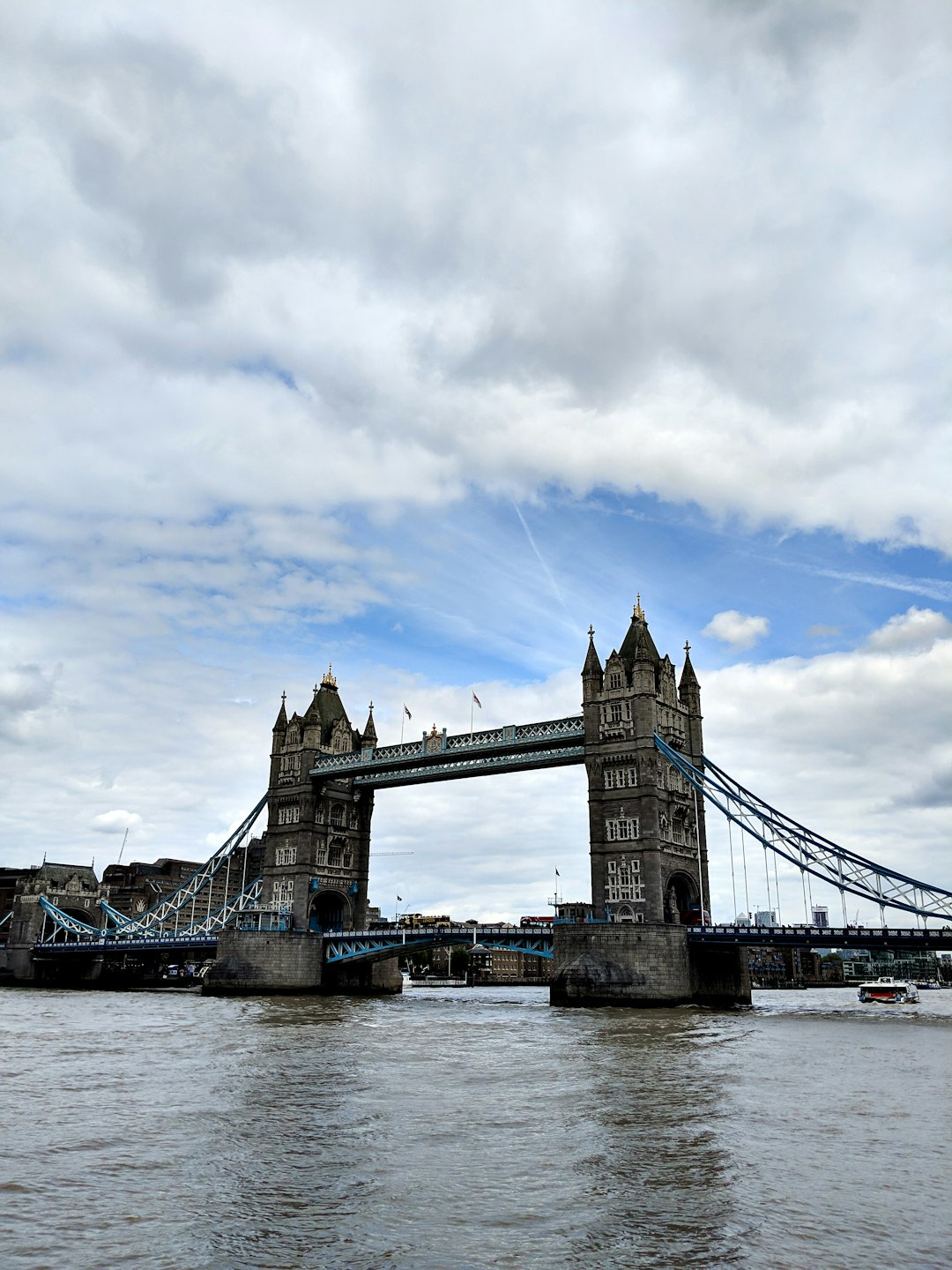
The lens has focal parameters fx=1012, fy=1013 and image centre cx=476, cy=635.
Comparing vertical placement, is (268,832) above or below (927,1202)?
above

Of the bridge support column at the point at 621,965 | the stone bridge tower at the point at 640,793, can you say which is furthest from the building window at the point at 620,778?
the bridge support column at the point at 621,965

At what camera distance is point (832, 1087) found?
1190 inches

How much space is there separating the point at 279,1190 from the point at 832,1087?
20.0 m

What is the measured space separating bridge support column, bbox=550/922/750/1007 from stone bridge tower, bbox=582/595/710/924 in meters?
4.77

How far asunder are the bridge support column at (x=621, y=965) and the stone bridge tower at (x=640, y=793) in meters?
4.77

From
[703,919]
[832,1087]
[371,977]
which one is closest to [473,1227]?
[832,1087]

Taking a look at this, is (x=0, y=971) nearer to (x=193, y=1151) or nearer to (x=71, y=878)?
(x=71, y=878)

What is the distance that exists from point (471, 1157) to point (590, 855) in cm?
6189

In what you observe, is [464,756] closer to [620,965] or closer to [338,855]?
[338,855]

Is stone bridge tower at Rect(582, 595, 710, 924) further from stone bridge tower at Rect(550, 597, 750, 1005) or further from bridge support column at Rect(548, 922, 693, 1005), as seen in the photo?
bridge support column at Rect(548, 922, 693, 1005)

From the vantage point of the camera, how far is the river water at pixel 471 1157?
1382 cm

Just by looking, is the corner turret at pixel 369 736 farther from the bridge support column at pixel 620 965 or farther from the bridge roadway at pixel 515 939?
the bridge support column at pixel 620 965

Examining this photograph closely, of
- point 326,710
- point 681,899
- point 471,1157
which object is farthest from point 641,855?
point 471,1157

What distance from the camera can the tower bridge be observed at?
70.0 metres
